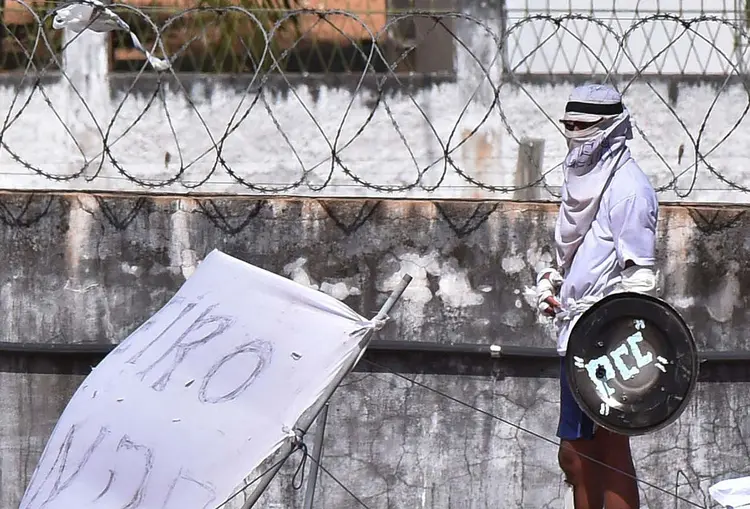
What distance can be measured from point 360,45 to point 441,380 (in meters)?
1.58

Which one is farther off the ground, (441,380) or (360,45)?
(360,45)

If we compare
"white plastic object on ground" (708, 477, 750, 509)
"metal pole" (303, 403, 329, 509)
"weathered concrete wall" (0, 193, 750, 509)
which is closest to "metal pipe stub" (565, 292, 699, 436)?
"white plastic object on ground" (708, 477, 750, 509)

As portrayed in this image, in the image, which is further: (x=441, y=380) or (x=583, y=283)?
(x=441, y=380)

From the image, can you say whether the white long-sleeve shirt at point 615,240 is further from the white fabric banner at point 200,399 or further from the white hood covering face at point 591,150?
the white fabric banner at point 200,399

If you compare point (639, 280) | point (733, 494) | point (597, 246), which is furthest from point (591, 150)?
point (733, 494)

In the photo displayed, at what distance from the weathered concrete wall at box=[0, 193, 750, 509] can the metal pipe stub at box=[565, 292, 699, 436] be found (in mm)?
1414

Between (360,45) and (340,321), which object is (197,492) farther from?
(360,45)

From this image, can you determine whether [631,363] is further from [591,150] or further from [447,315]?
[447,315]

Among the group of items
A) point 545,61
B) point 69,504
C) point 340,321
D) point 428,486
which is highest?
point 545,61

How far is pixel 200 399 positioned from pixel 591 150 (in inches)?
64.0

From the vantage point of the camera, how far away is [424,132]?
6074mm

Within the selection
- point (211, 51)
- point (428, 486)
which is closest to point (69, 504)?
point (428, 486)

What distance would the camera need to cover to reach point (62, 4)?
612cm

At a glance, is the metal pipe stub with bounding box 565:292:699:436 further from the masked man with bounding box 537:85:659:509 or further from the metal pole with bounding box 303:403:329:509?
the metal pole with bounding box 303:403:329:509
